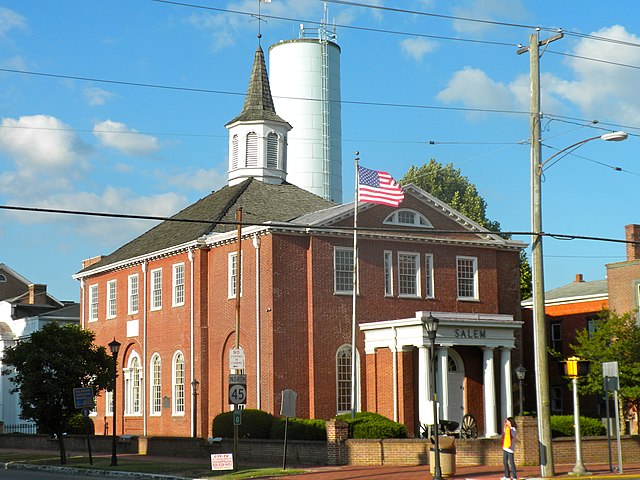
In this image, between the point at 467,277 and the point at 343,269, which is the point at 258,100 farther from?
the point at 467,277

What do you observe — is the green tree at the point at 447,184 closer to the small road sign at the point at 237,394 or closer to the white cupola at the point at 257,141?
the white cupola at the point at 257,141

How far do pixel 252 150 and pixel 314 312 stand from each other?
1464cm

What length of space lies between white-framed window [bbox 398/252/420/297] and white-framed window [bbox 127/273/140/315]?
49.6ft

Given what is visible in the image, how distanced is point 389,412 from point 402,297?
580 cm

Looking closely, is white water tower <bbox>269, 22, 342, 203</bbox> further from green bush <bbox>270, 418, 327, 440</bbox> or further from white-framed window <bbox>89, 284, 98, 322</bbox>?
green bush <bbox>270, 418, 327, 440</bbox>

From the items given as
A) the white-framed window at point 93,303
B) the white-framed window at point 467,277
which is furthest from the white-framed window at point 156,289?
the white-framed window at point 467,277

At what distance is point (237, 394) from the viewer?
32.8m

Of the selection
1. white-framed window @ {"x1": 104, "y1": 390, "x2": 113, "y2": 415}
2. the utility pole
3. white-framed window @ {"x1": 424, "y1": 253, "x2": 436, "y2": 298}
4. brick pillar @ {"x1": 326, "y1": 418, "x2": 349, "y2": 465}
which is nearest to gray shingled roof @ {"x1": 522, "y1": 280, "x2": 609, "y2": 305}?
white-framed window @ {"x1": 424, "y1": 253, "x2": 436, "y2": 298}

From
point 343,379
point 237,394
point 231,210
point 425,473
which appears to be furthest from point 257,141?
point 425,473

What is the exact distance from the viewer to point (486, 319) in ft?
148

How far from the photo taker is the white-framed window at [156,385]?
5325 centimetres

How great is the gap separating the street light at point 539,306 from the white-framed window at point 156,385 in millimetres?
27235

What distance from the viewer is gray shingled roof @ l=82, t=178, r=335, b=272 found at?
5150 cm

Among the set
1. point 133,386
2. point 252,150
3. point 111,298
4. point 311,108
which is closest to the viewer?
point 133,386
